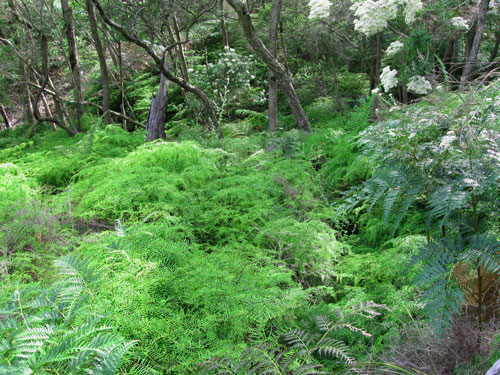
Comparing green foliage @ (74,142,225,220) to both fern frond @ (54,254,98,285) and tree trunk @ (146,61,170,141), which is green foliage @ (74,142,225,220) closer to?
fern frond @ (54,254,98,285)

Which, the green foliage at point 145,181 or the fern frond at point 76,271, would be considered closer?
the fern frond at point 76,271

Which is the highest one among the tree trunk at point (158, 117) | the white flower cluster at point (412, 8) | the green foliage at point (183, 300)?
the white flower cluster at point (412, 8)

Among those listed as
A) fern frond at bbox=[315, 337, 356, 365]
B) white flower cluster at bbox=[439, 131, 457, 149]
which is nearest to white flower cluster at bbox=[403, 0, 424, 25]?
white flower cluster at bbox=[439, 131, 457, 149]

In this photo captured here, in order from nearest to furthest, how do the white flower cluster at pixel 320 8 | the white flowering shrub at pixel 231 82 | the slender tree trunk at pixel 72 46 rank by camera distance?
the white flower cluster at pixel 320 8 → the slender tree trunk at pixel 72 46 → the white flowering shrub at pixel 231 82

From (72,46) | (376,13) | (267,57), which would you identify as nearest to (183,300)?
(267,57)

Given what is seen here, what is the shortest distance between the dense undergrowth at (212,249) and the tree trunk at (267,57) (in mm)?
1316

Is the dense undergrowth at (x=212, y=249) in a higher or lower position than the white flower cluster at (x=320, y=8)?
lower

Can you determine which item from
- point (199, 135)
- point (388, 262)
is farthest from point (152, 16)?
point (388, 262)

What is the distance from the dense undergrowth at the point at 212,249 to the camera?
1.48 metres

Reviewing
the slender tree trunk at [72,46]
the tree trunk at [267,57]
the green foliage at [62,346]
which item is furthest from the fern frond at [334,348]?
the slender tree trunk at [72,46]

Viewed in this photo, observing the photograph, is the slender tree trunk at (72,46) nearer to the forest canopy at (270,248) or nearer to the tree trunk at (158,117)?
the forest canopy at (270,248)

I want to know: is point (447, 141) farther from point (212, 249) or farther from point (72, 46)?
point (72, 46)

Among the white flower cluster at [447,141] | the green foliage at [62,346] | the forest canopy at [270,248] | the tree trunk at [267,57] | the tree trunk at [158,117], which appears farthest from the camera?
the tree trunk at [158,117]

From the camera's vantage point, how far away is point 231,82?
28.1ft
